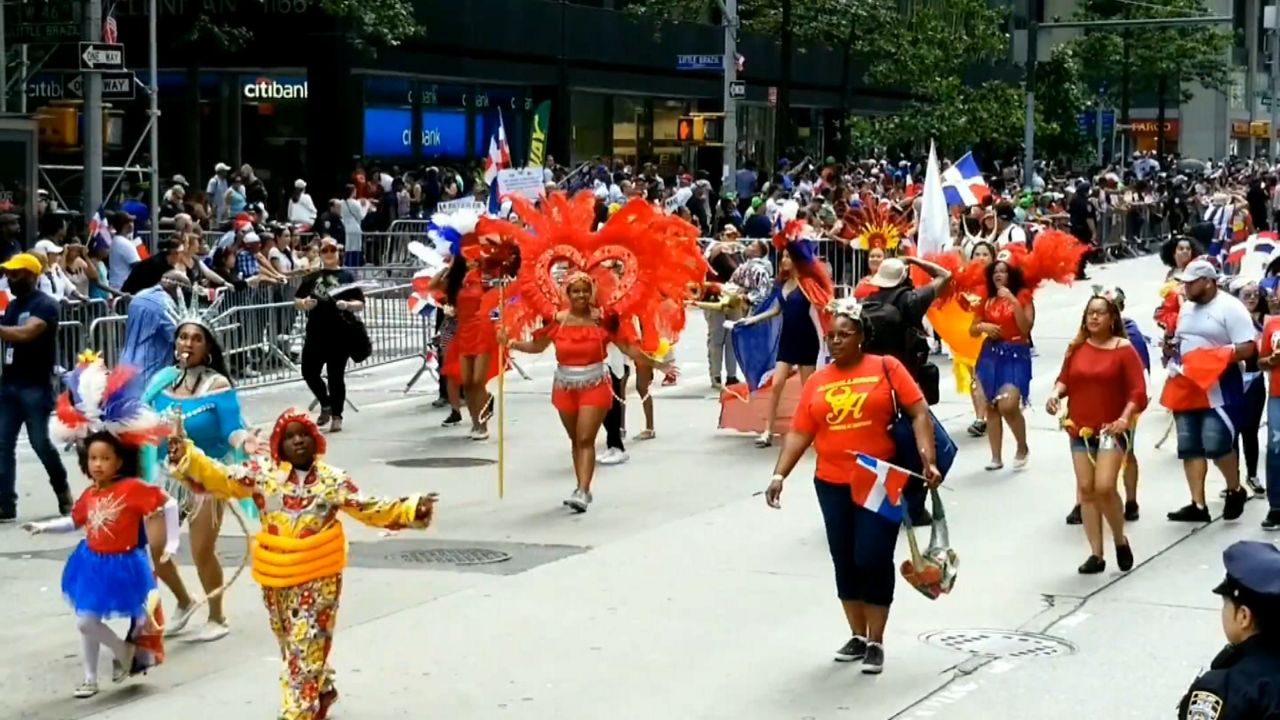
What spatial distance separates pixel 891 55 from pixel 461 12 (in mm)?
10099

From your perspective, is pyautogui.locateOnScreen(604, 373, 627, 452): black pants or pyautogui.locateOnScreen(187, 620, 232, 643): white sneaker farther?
pyautogui.locateOnScreen(604, 373, 627, 452): black pants

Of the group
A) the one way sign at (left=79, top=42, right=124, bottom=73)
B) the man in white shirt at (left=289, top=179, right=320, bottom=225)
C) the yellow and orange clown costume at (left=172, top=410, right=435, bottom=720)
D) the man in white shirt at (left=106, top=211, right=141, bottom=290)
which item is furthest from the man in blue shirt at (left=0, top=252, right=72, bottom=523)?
the man in white shirt at (left=289, top=179, right=320, bottom=225)

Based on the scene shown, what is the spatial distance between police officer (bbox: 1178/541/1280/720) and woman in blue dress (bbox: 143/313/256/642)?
593 centimetres

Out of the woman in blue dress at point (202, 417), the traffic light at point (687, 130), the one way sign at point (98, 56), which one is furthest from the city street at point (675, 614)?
the traffic light at point (687, 130)

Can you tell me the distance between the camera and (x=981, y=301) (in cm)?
1477

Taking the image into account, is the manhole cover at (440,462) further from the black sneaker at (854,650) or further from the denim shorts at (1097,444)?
the black sneaker at (854,650)

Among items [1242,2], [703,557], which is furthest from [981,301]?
[1242,2]

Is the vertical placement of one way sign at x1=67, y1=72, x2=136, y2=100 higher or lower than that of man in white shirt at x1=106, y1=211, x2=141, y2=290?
higher

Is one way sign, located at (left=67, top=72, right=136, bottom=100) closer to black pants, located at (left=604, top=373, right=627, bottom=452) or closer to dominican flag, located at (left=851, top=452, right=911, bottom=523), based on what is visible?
black pants, located at (left=604, top=373, right=627, bottom=452)

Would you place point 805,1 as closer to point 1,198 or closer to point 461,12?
point 461,12

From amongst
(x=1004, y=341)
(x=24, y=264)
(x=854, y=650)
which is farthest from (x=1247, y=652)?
(x=1004, y=341)

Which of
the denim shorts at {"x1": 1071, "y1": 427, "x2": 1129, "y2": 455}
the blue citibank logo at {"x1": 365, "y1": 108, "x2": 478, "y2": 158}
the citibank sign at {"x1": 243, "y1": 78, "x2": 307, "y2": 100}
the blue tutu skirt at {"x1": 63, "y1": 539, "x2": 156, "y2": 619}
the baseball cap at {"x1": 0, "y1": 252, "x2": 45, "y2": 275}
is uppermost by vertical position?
the citibank sign at {"x1": 243, "y1": 78, "x2": 307, "y2": 100}

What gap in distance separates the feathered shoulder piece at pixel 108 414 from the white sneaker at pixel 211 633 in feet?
4.30

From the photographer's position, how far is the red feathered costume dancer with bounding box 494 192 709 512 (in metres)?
13.3
